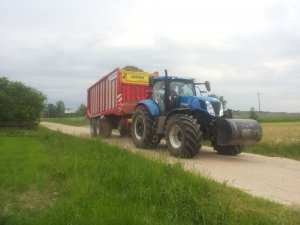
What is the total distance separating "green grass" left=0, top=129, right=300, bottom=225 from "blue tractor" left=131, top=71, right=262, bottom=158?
3197 mm

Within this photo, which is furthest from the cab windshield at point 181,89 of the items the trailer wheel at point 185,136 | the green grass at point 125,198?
the green grass at point 125,198

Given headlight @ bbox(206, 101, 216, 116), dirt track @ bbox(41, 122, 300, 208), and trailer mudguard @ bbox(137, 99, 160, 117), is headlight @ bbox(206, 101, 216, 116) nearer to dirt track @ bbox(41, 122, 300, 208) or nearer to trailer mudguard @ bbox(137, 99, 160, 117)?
dirt track @ bbox(41, 122, 300, 208)

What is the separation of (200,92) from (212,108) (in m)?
2.18

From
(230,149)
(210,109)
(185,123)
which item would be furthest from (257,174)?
(230,149)

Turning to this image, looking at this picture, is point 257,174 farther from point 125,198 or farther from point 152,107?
point 152,107

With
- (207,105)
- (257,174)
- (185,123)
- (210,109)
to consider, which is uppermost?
(207,105)

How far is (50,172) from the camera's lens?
308 inches

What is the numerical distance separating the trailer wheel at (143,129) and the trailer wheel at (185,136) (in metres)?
1.65

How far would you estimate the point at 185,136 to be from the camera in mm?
10633

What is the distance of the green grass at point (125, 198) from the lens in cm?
500

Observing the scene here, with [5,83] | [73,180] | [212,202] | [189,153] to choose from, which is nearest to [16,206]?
[73,180]

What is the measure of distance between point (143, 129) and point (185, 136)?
2.91 meters

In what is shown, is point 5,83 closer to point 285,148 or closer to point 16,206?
point 285,148

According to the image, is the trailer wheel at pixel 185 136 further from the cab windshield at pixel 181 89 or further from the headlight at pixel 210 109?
the cab windshield at pixel 181 89
